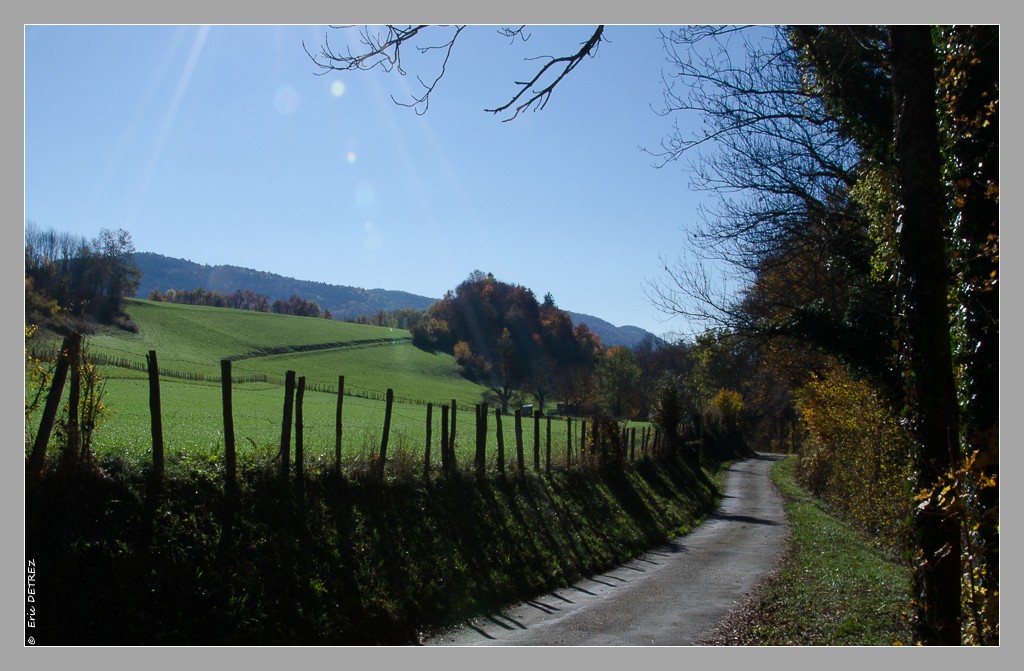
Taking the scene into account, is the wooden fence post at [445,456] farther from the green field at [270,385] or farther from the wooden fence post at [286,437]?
the wooden fence post at [286,437]

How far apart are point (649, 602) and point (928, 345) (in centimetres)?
644

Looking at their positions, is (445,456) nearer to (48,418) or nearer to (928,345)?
(48,418)

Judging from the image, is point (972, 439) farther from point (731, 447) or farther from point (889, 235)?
point (731, 447)

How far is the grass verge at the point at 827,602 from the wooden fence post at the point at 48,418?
7593 millimetres

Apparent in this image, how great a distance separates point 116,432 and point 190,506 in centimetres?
750

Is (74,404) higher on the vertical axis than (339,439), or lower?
higher

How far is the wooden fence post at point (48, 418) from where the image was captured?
23.9 feet

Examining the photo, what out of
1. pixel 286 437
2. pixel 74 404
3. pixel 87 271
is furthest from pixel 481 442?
pixel 87 271

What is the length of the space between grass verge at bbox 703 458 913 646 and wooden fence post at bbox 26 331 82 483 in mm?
7593

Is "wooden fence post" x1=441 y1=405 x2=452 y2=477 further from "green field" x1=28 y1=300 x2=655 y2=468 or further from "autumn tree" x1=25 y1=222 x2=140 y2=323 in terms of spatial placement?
"autumn tree" x1=25 y1=222 x2=140 y2=323

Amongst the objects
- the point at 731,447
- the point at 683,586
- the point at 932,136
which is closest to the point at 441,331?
the point at 731,447

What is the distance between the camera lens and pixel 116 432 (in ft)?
47.1

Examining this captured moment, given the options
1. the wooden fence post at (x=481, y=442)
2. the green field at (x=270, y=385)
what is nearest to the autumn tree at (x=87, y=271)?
the green field at (x=270, y=385)

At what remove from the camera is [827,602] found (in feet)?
32.7
